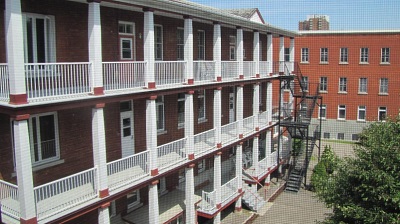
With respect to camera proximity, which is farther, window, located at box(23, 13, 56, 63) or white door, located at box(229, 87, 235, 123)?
white door, located at box(229, 87, 235, 123)

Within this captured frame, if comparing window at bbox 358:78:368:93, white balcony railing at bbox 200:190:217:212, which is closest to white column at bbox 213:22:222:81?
white balcony railing at bbox 200:190:217:212

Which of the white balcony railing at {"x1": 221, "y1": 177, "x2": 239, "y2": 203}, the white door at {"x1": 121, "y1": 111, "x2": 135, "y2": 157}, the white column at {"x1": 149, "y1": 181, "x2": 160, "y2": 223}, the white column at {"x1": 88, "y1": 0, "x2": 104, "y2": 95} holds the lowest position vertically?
the white balcony railing at {"x1": 221, "y1": 177, "x2": 239, "y2": 203}

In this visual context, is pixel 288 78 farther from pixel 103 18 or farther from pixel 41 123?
pixel 41 123

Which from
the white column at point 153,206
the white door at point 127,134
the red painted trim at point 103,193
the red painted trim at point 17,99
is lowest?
the white column at point 153,206

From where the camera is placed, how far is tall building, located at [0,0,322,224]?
2236 mm

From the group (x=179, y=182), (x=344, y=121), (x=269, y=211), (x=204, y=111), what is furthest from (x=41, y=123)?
(x=344, y=121)

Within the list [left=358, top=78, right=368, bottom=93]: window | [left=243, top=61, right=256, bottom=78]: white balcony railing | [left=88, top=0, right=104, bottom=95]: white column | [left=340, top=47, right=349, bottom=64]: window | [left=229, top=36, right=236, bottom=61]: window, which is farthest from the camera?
[left=358, top=78, right=368, bottom=93]: window

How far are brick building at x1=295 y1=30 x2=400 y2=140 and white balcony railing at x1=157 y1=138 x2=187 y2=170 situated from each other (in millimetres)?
3849

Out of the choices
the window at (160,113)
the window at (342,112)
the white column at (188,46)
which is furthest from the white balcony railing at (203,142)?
the window at (342,112)

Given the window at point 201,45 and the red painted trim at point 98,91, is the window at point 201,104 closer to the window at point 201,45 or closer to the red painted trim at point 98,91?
the window at point 201,45

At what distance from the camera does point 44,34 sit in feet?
8.45

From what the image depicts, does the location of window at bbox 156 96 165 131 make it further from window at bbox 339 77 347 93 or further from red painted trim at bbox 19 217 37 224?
window at bbox 339 77 347 93

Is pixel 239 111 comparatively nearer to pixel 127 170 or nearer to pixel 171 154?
pixel 171 154

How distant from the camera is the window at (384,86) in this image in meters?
6.96
